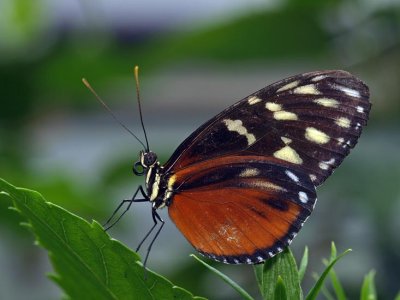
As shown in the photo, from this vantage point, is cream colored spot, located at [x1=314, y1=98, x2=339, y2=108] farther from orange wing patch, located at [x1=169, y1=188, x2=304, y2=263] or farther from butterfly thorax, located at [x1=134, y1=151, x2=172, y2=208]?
butterfly thorax, located at [x1=134, y1=151, x2=172, y2=208]

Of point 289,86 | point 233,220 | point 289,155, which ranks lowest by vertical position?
point 233,220

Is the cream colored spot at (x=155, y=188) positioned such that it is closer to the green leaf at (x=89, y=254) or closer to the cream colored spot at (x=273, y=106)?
the cream colored spot at (x=273, y=106)

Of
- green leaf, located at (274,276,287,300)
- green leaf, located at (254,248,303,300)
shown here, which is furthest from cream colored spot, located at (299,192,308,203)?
green leaf, located at (274,276,287,300)

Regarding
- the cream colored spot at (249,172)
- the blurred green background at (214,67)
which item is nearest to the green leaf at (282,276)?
the cream colored spot at (249,172)

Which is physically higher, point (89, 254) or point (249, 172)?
point (89, 254)

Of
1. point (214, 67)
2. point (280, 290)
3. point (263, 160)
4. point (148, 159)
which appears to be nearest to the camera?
point (280, 290)

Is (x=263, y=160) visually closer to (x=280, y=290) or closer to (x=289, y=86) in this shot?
(x=289, y=86)

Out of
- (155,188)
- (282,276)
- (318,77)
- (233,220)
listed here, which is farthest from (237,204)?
(282,276)
